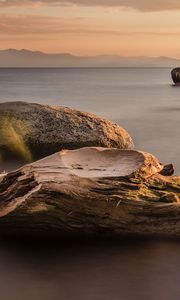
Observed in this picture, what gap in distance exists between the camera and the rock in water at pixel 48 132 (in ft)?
31.8

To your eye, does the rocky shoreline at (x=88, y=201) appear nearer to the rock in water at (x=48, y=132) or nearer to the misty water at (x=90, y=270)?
the misty water at (x=90, y=270)

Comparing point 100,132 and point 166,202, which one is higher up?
point 100,132

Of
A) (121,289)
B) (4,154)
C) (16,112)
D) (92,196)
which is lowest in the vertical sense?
(121,289)

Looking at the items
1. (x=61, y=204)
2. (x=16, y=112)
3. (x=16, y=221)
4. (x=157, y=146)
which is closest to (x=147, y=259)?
(x=61, y=204)

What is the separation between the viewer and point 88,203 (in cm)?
499

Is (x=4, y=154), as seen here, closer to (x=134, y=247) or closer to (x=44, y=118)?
(x=44, y=118)

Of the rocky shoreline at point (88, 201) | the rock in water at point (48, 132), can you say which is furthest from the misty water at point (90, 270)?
the rock in water at point (48, 132)

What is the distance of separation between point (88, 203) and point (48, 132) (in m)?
4.97

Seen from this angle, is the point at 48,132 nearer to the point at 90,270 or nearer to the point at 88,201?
the point at 88,201

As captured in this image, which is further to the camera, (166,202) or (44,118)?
(44,118)

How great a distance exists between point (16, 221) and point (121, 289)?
1.32m

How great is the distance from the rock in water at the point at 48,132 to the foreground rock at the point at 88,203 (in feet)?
14.3

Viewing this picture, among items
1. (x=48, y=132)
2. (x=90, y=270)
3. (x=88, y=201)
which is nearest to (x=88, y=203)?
→ (x=88, y=201)

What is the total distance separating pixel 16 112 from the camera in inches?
407
